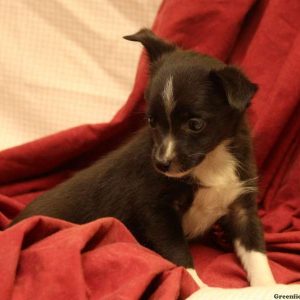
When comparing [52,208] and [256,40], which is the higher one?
[256,40]

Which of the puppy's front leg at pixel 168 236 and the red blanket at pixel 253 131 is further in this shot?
the red blanket at pixel 253 131

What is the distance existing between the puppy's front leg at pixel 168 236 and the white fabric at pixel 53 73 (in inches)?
40.5

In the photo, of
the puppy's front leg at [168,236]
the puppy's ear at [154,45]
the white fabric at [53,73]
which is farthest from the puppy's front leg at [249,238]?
the white fabric at [53,73]

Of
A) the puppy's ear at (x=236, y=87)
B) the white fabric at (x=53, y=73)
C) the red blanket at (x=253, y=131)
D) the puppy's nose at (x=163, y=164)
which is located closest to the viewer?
the puppy's ear at (x=236, y=87)

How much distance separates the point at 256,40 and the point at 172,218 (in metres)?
1.05

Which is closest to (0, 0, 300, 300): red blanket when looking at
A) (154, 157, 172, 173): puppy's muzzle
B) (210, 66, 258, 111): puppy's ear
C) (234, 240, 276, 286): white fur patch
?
(234, 240, 276, 286): white fur patch

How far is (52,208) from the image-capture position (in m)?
2.19

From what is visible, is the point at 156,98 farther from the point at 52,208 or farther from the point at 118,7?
the point at 118,7

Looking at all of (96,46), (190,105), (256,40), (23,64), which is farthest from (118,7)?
(190,105)

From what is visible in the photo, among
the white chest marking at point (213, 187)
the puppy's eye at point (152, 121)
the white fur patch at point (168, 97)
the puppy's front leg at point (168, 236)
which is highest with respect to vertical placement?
the white fur patch at point (168, 97)

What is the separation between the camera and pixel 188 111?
1895 mm

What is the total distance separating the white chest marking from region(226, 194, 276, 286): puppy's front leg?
8 cm

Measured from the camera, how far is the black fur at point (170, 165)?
1903 mm

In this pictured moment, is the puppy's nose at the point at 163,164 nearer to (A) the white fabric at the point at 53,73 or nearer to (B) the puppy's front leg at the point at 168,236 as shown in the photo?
(B) the puppy's front leg at the point at 168,236
